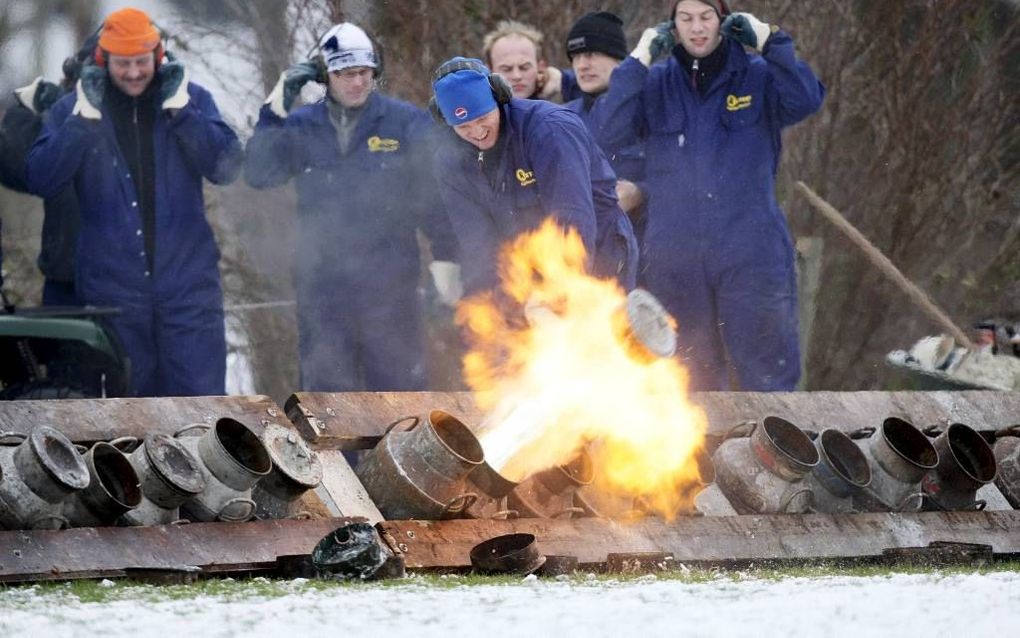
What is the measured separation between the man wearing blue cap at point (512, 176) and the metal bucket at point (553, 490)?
4.17 ft

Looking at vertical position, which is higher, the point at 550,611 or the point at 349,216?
the point at 349,216

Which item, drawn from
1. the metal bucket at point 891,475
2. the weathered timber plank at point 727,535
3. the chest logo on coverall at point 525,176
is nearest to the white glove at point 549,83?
the chest logo on coverall at point 525,176

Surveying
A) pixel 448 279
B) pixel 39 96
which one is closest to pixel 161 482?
pixel 448 279

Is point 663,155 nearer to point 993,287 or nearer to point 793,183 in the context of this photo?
point 793,183

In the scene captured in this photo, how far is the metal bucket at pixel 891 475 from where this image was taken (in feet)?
31.4

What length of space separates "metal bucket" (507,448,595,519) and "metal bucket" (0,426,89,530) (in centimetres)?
207

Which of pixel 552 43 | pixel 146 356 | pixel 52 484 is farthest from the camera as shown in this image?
pixel 552 43

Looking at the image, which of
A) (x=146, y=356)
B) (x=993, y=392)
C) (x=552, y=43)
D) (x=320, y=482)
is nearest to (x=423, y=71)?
(x=552, y=43)

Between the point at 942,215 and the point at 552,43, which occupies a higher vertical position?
the point at 552,43

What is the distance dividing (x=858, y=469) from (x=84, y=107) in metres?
4.67

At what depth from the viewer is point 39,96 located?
11.5 m

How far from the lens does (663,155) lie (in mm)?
11508

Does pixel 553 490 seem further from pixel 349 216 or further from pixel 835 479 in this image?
pixel 349 216

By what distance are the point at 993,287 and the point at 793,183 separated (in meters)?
1.83
